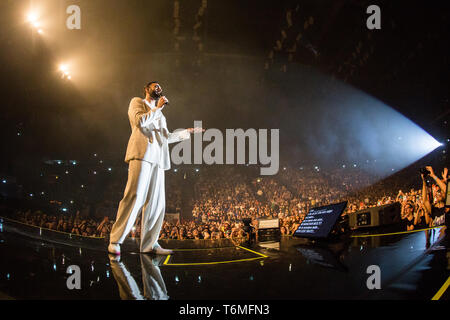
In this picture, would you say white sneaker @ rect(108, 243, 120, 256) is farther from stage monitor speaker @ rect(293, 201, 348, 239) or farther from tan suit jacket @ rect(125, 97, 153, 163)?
stage monitor speaker @ rect(293, 201, 348, 239)

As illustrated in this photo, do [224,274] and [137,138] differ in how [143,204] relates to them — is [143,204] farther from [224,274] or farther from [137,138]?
[224,274]

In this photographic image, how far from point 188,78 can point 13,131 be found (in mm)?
10114

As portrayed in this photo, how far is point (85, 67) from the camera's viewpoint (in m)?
10.6

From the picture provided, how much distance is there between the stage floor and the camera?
4.53 ft

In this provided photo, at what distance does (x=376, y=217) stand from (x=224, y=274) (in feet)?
14.5

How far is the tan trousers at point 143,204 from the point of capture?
2.54 metres

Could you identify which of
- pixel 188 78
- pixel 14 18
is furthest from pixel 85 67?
pixel 188 78

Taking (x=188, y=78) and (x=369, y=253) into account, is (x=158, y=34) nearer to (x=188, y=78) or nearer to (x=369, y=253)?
(x=188, y=78)

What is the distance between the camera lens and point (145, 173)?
266 centimetres

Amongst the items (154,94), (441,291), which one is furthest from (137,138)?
(441,291)

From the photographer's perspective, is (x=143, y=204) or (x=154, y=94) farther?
(x=154, y=94)

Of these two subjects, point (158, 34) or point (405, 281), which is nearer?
point (405, 281)

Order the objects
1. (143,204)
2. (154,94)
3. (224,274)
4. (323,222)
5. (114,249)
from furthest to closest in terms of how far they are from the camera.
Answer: (323,222)
(154,94)
(143,204)
(114,249)
(224,274)

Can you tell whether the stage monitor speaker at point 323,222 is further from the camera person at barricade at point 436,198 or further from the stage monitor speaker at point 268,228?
the camera person at barricade at point 436,198
